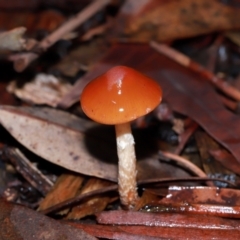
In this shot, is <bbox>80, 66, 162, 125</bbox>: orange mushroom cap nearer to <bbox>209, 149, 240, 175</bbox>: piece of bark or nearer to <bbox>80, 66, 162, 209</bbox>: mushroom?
<bbox>80, 66, 162, 209</bbox>: mushroom

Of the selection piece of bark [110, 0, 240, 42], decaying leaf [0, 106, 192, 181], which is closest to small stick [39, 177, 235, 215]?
decaying leaf [0, 106, 192, 181]

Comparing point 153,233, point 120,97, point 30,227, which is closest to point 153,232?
point 153,233

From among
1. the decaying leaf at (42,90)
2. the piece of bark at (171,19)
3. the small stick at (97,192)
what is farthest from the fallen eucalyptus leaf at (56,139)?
the piece of bark at (171,19)

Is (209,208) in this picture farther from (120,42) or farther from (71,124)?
(120,42)

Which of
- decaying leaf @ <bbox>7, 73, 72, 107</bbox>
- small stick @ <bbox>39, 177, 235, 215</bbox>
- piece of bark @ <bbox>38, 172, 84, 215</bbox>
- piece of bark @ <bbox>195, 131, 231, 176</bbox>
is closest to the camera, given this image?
small stick @ <bbox>39, 177, 235, 215</bbox>

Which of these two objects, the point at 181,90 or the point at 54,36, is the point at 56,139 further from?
the point at 54,36

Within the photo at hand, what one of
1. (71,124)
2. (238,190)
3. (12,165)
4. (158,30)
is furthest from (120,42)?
(238,190)
